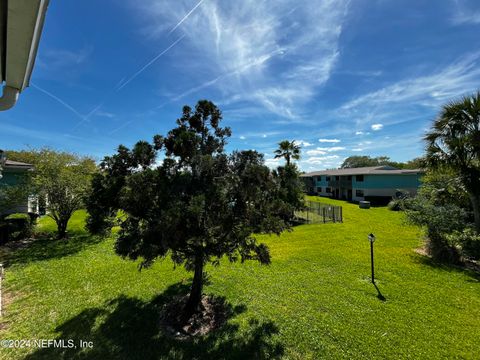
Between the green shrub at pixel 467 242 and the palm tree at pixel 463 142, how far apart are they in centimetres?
138

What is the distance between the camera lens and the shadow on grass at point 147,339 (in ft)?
16.2

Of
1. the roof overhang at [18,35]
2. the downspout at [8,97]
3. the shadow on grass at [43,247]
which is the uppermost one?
the roof overhang at [18,35]

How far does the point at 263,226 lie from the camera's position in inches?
213

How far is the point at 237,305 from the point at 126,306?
3447 mm

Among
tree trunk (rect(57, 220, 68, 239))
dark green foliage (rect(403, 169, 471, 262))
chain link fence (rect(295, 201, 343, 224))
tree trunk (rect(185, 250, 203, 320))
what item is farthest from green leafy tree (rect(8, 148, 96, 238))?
dark green foliage (rect(403, 169, 471, 262))

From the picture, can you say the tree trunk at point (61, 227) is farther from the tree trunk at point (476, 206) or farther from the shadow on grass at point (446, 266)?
the tree trunk at point (476, 206)

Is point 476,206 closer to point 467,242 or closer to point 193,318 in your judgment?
point 467,242

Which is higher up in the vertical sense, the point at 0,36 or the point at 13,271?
the point at 0,36

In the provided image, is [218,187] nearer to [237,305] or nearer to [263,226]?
[263,226]

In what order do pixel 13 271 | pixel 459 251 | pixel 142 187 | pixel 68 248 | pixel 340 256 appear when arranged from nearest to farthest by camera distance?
pixel 142 187, pixel 13 271, pixel 459 251, pixel 340 256, pixel 68 248

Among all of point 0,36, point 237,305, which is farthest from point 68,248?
point 0,36

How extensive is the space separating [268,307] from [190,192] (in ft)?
14.4

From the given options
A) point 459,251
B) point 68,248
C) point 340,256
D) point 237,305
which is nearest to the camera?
point 237,305

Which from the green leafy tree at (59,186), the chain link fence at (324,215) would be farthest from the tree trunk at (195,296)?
the chain link fence at (324,215)
